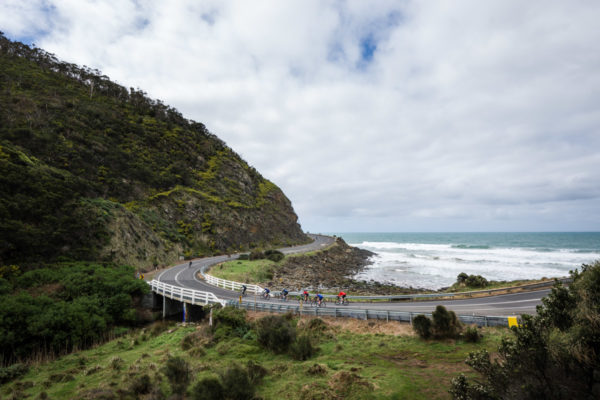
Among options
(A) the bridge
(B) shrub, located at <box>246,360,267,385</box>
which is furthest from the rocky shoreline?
(B) shrub, located at <box>246,360,267,385</box>

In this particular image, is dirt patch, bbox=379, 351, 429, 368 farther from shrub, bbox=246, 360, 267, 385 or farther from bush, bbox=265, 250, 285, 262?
bush, bbox=265, 250, 285, 262

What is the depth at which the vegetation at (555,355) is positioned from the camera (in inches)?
231

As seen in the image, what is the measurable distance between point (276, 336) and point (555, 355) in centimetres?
1172

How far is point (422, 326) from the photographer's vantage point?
13.9m

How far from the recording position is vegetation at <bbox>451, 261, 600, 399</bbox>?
5.86 meters

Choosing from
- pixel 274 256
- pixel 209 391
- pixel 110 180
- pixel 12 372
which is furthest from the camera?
pixel 110 180

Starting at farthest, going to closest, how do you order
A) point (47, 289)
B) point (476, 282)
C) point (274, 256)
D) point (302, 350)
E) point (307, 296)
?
1. point (274, 256)
2. point (476, 282)
3. point (307, 296)
4. point (47, 289)
5. point (302, 350)

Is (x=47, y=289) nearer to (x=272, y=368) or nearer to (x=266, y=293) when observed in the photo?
(x=266, y=293)

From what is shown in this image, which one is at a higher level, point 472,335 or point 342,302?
point 472,335

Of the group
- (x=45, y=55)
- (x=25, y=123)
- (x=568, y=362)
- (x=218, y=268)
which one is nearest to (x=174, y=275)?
A: (x=218, y=268)

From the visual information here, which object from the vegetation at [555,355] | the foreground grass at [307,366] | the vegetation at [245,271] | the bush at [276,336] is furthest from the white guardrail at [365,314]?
the vegetation at [245,271]

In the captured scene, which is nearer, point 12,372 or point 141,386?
point 141,386

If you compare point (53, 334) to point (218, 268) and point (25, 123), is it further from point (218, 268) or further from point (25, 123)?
point (25, 123)

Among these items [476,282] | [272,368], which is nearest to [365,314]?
[272,368]
